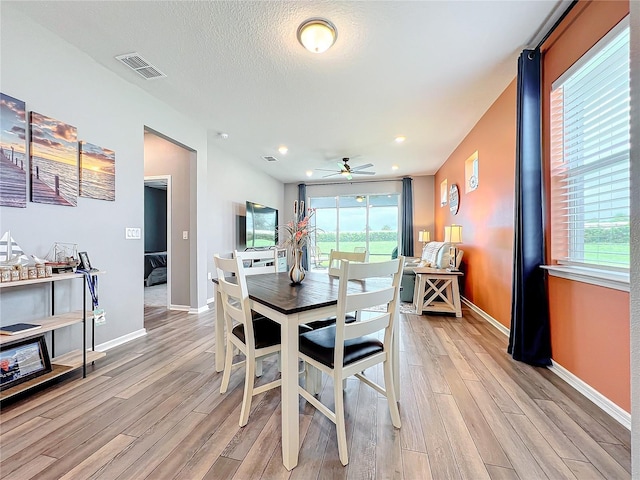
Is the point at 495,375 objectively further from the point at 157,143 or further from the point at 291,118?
the point at 157,143

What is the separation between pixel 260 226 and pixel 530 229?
468cm

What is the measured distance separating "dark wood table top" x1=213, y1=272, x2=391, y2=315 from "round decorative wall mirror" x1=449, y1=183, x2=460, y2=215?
151 inches

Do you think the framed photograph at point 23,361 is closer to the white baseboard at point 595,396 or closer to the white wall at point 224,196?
the white wall at point 224,196

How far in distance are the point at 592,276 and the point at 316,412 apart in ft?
6.41

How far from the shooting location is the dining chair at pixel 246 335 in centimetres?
159

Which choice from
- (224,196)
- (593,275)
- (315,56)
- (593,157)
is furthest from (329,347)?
(224,196)

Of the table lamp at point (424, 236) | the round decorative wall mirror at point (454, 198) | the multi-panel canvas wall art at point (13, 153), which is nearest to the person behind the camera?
the multi-panel canvas wall art at point (13, 153)

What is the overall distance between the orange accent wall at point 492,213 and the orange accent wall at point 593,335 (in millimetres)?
811

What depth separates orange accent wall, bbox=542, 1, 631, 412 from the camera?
163cm

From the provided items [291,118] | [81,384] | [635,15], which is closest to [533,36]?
[635,15]

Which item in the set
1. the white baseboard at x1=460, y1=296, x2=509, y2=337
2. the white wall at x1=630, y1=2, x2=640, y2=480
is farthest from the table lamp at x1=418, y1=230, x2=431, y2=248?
the white wall at x1=630, y1=2, x2=640, y2=480

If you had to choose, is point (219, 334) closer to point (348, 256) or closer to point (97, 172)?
point (348, 256)

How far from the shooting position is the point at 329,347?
1487 millimetres

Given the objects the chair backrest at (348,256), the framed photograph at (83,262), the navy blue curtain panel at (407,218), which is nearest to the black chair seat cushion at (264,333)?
the chair backrest at (348,256)
